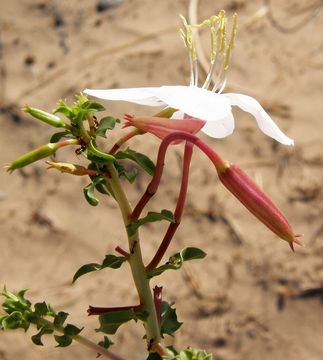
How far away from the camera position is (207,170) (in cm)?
299

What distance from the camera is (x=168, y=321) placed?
115 cm

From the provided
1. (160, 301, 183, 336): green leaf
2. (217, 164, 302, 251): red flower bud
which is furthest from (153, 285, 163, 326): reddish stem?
(217, 164, 302, 251): red flower bud

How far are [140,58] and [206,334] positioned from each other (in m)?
1.59

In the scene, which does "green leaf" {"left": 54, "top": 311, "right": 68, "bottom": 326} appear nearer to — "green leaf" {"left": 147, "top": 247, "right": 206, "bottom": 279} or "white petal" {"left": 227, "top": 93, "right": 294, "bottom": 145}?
"green leaf" {"left": 147, "top": 247, "right": 206, "bottom": 279}

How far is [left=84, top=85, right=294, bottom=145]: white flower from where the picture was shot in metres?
0.91

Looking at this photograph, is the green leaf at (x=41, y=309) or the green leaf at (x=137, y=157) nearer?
the green leaf at (x=137, y=157)

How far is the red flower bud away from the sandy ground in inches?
63.1

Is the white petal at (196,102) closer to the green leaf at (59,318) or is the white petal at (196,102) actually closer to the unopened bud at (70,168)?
the unopened bud at (70,168)

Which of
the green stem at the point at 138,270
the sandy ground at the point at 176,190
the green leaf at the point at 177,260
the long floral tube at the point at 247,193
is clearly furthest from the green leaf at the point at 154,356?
the sandy ground at the point at 176,190

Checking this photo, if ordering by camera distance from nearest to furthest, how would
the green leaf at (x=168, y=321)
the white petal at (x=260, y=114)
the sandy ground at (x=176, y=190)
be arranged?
the white petal at (x=260, y=114) < the green leaf at (x=168, y=321) < the sandy ground at (x=176, y=190)

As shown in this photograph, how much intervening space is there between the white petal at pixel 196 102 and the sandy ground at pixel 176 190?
166 centimetres

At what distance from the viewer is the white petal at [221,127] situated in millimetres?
1032

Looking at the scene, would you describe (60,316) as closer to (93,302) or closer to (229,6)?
(93,302)

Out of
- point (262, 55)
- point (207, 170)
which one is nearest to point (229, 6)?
point (262, 55)
